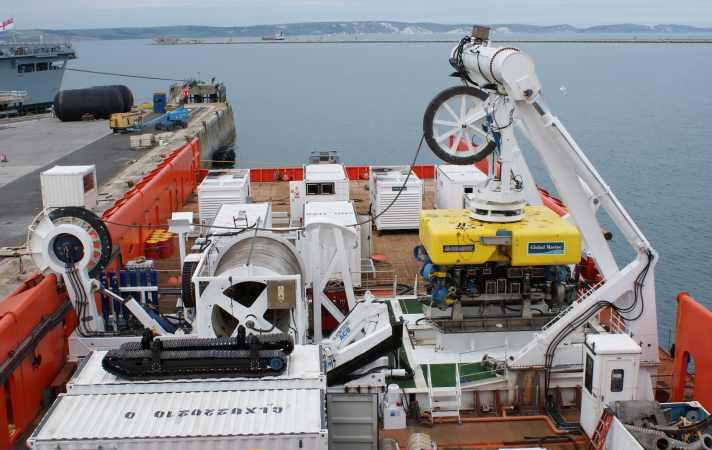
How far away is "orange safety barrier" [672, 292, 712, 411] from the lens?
12898mm

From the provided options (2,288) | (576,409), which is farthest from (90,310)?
(576,409)

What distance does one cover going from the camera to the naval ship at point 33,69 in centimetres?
7462

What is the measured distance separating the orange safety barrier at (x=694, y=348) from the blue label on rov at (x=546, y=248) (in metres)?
2.33

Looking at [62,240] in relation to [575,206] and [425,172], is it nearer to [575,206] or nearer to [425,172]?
[575,206]

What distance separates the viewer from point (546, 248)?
14.0 m

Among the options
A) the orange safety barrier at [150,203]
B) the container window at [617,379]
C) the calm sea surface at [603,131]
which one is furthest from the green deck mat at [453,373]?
the calm sea surface at [603,131]

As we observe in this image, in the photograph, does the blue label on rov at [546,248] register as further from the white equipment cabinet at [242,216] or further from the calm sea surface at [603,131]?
the calm sea surface at [603,131]

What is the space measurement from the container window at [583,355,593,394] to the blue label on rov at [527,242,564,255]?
7.81ft

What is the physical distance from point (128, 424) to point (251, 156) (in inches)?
2402

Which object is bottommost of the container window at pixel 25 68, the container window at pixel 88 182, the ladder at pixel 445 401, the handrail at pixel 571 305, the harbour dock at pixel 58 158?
the ladder at pixel 445 401

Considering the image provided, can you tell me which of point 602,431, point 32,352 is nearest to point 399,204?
point 32,352

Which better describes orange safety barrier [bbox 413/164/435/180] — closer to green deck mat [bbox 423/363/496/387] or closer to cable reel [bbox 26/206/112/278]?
green deck mat [bbox 423/363/496/387]

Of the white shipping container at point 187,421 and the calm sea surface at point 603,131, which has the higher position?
the white shipping container at point 187,421

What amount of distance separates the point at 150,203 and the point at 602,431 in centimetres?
1766
